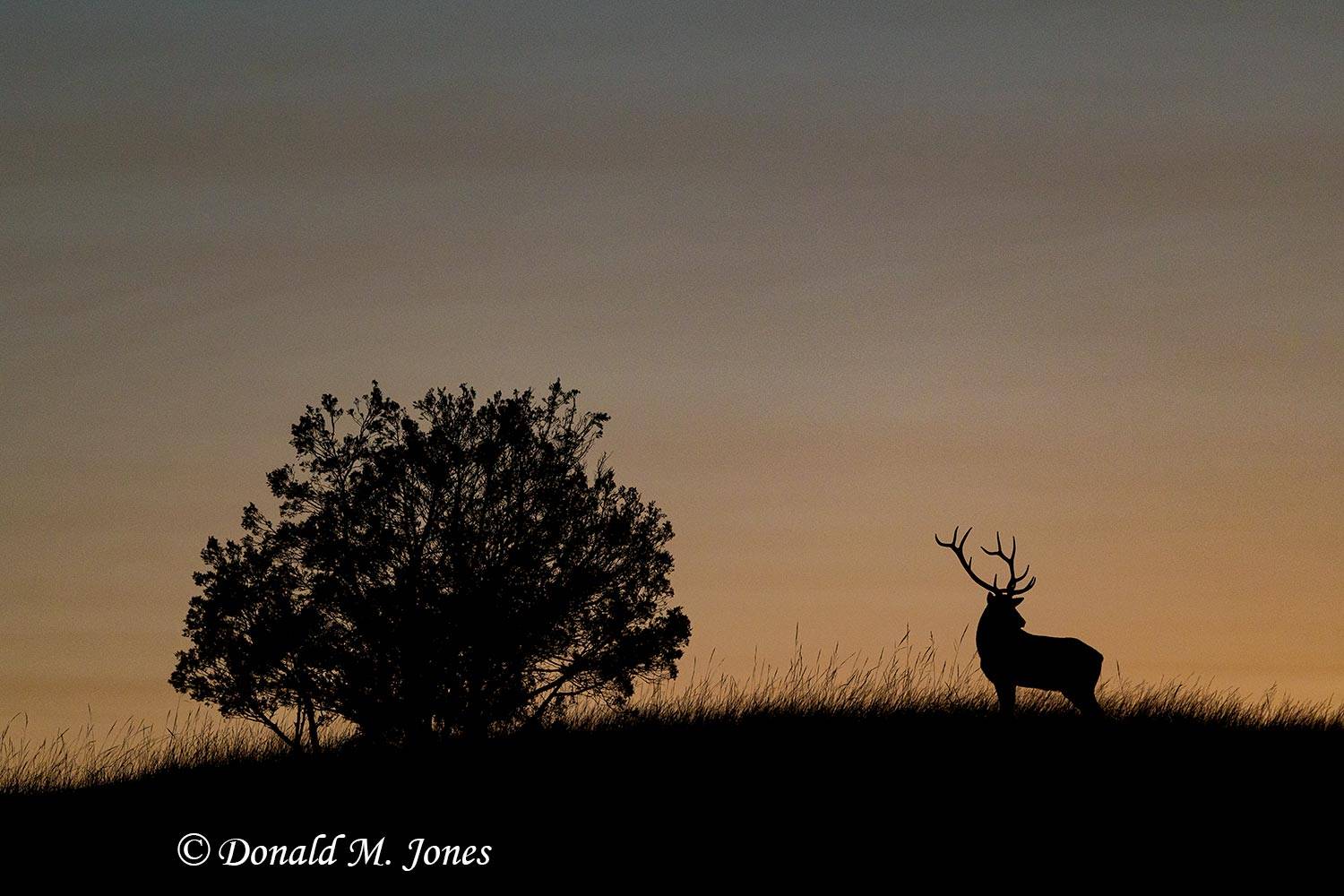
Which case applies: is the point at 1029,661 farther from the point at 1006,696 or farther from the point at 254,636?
the point at 254,636

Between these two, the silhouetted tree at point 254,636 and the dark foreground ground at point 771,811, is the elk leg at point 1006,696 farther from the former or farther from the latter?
the silhouetted tree at point 254,636

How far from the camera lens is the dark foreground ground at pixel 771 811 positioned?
43.4ft

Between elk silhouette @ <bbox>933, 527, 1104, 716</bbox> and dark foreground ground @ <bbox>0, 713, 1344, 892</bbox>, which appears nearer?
dark foreground ground @ <bbox>0, 713, 1344, 892</bbox>

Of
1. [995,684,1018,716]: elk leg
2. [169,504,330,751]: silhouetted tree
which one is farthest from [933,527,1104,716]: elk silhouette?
[169,504,330,751]: silhouetted tree

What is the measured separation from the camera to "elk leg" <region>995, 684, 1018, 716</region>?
59.5 feet

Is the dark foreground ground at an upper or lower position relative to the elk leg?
lower

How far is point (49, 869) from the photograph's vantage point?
14.9 m

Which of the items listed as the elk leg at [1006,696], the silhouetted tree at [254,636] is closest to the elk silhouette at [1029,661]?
the elk leg at [1006,696]

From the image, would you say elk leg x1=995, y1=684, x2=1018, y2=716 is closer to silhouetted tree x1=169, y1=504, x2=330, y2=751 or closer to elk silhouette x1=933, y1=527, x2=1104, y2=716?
elk silhouette x1=933, y1=527, x2=1104, y2=716

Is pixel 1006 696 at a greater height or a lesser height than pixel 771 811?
greater

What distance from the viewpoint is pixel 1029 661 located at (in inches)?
712

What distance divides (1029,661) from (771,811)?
203 inches

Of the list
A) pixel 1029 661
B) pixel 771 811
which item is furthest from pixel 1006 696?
pixel 771 811

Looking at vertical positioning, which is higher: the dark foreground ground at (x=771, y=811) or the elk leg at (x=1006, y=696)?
the elk leg at (x=1006, y=696)
